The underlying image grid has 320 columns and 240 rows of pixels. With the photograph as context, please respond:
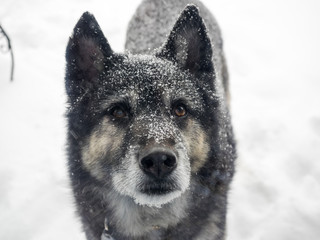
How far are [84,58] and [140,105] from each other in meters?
0.61

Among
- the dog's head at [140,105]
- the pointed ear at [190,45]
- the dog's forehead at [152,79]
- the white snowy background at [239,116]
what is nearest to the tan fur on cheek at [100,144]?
the dog's head at [140,105]

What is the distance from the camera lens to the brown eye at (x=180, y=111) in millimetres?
2504

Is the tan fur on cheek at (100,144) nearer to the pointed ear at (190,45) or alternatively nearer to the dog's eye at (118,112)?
the dog's eye at (118,112)

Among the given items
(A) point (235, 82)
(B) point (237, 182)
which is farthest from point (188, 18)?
(A) point (235, 82)

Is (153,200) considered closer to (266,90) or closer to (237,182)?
(237,182)

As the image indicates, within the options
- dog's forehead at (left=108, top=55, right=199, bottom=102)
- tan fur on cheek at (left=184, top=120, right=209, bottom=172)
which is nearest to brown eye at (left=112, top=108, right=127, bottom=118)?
dog's forehead at (left=108, top=55, right=199, bottom=102)

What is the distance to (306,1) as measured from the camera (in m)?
7.66

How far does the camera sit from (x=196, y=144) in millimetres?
2508

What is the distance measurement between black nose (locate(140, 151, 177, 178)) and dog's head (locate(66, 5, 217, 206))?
1.3 inches

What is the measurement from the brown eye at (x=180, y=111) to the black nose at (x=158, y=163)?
0.51 metres

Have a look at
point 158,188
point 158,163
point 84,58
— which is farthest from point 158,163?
point 84,58

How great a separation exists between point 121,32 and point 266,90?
302cm

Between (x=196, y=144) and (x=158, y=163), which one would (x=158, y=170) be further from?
(x=196, y=144)

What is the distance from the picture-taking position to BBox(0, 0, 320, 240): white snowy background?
11.4ft
